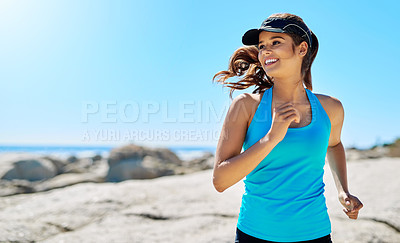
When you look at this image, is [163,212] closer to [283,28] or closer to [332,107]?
[332,107]

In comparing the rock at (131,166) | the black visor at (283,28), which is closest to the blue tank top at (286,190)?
the black visor at (283,28)

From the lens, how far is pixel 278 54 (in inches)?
76.3

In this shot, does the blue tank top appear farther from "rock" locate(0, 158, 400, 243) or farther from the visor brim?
"rock" locate(0, 158, 400, 243)

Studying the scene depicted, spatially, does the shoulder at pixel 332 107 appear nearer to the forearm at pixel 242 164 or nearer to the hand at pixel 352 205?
the hand at pixel 352 205

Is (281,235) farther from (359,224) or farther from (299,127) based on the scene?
(359,224)

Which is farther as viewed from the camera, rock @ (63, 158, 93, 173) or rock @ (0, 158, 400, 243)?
rock @ (63, 158, 93, 173)

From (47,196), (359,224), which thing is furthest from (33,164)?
(359,224)

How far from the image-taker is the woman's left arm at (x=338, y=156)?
7.00ft

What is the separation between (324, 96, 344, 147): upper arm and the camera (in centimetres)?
223

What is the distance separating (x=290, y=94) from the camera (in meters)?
2.12

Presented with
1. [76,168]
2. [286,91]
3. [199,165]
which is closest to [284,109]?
[286,91]

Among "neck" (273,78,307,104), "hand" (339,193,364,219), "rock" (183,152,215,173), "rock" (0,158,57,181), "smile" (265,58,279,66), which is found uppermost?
"smile" (265,58,279,66)

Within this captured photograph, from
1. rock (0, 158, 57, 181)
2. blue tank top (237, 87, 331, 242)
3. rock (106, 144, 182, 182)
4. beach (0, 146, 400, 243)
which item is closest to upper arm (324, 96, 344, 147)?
blue tank top (237, 87, 331, 242)

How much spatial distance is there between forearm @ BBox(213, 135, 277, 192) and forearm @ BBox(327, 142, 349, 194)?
0.86 meters
